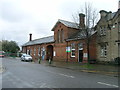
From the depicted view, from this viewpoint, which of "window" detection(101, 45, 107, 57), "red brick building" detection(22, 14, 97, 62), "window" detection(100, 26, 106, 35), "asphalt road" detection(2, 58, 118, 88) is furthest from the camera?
"red brick building" detection(22, 14, 97, 62)

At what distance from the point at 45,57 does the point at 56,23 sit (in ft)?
31.9

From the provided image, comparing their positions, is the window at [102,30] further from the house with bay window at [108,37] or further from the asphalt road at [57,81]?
→ the asphalt road at [57,81]

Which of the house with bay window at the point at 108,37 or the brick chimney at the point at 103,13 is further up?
the brick chimney at the point at 103,13

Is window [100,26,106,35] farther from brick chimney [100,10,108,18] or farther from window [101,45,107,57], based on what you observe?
window [101,45,107,57]

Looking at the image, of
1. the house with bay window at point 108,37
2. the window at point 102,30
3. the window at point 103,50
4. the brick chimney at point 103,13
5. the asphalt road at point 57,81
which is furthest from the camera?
the brick chimney at point 103,13

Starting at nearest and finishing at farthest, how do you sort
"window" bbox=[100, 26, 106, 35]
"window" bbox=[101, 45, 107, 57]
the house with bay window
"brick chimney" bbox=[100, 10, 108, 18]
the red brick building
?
the house with bay window, "window" bbox=[101, 45, 107, 57], "window" bbox=[100, 26, 106, 35], "brick chimney" bbox=[100, 10, 108, 18], the red brick building

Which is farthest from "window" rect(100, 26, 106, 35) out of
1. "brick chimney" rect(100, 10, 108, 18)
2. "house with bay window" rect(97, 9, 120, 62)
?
"brick chimney" rect(100, 10, 108, 18)

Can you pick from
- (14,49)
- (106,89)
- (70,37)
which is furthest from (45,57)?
(14,49)

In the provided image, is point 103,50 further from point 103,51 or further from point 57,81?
point 57,81

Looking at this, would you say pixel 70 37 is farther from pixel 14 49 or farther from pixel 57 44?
pixel 14 49

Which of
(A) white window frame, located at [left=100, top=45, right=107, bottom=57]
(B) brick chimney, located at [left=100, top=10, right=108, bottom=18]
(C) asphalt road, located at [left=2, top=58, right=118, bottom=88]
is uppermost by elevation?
(B) brick chimney, located at [left=100, top=10, right=108, bottom=18]

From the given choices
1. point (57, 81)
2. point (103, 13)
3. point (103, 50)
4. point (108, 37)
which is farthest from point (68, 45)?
point (57, 81)

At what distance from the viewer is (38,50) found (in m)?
40.6

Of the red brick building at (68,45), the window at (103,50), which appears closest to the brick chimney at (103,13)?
the red brick building at (68,45)
